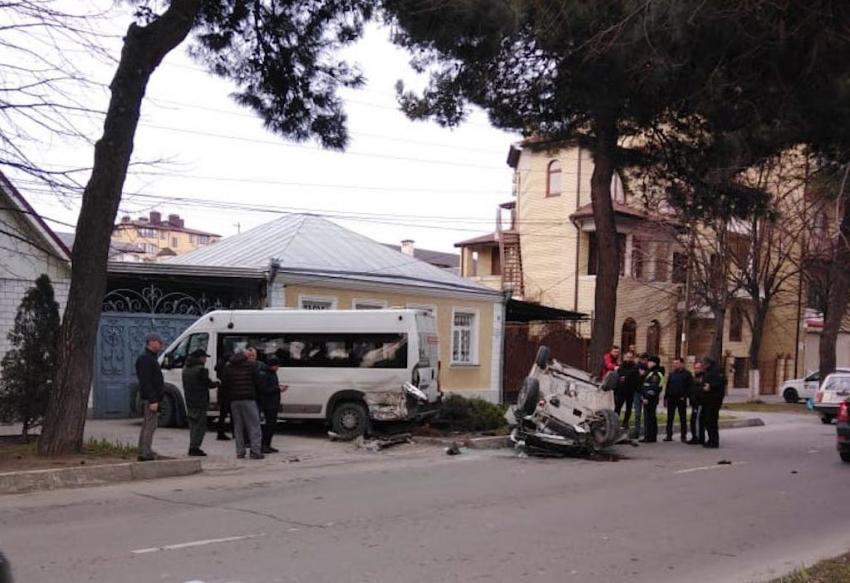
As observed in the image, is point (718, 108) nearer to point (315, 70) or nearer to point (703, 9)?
point (703, 9)

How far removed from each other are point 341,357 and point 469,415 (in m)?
2.95

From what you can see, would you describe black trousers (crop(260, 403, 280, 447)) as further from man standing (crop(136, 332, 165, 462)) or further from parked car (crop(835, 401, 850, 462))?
parked car (crop(835, 401, 850, 462))

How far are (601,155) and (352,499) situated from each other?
34.3 ft

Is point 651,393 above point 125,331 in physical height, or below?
below

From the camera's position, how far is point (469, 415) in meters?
16.4

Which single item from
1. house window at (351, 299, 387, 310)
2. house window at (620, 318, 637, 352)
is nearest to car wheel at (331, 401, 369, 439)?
house window at (351, 299, 387, 310)

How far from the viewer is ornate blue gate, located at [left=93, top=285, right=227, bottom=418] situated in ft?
59.1

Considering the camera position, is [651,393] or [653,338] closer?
[651,393]

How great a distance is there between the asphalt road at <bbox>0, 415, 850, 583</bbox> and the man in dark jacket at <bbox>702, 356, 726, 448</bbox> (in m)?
2.73

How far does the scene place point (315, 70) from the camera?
14.6 m

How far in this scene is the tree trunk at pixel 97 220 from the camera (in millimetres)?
11562

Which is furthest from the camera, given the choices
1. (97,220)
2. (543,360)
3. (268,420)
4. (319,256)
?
(319,256)

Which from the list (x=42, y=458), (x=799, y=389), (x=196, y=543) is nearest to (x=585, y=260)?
(x=799, y=389)

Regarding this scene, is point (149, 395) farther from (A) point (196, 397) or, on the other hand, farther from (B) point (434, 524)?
(B) point (434, 524)
